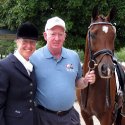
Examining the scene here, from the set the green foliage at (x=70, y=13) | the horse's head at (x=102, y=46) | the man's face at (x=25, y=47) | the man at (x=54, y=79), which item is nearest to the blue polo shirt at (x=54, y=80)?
the man at (x=54, y=79)

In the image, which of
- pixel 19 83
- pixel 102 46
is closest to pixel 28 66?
pixel 19 83

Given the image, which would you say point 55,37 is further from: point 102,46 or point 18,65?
point 102,46

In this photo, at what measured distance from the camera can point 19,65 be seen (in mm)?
3604

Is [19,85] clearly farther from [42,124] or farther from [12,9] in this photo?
[12,9]

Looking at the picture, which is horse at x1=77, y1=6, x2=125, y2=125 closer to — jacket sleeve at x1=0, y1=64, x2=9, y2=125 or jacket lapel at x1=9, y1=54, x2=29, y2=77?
jacket lapel at x1=9, y1=54, x2=29, y2=77

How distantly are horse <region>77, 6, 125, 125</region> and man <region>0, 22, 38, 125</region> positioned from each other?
1357 mm

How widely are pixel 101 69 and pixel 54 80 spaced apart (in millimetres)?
1041

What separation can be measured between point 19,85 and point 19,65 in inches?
7.7

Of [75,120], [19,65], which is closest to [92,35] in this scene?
[75,120]

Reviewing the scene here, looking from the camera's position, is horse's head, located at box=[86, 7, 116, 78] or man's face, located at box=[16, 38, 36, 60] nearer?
man's face, located at box=[16, 38, 36, 60]

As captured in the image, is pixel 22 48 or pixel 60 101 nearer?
pixel 22 48

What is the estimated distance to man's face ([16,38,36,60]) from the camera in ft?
12.0

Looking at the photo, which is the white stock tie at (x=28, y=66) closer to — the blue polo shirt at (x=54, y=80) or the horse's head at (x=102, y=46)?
the blue polo shirt at (x=54, y=80)

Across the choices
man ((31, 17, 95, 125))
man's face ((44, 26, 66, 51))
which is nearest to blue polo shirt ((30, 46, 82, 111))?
man ((31, 17, 95, 125))
